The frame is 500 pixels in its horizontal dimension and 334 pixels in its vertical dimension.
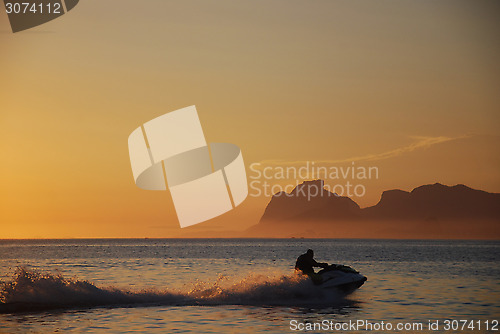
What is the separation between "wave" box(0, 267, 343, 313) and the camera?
28312 mm

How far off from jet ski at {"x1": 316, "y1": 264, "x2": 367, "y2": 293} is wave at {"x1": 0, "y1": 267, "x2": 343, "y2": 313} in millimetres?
384

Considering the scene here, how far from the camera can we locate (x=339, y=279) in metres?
31.7

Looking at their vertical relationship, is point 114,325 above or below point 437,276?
above

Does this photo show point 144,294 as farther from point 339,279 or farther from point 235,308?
point 339,279

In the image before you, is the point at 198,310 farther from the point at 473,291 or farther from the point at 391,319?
the point at 473,291

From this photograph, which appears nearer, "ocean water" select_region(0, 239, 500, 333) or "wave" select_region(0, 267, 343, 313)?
"ocean water" select_region(0, 239, 500, 333)

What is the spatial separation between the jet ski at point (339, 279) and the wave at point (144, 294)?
0.38 meters

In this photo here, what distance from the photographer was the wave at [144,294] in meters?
28.3

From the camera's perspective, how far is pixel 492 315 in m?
27.1

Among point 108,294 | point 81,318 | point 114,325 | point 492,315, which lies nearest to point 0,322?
point 81,318

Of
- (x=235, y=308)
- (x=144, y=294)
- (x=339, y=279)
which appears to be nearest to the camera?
(x=235, y=308)

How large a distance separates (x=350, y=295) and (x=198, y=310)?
9.65 meters

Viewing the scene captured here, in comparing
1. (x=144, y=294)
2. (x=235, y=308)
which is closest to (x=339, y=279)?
(x=235, y=308)

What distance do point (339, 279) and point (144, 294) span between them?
1026 centimetres
